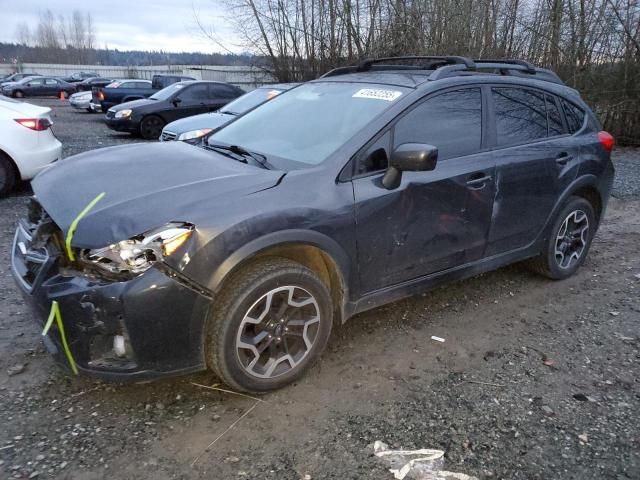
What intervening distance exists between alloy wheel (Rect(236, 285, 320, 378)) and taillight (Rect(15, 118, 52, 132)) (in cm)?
537

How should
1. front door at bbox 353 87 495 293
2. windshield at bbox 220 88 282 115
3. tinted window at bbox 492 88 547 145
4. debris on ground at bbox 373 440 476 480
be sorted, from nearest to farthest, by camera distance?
debris on ground at bbox 373 440 476 480 < front door at bbox 353 87 495 293 < tinted window at bbox 492 88 547 145 < windshield at bbox 220 88 282 115

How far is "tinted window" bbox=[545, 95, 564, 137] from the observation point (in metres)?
4.15

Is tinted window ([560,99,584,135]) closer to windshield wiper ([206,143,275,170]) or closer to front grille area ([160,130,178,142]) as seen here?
windshield wiper ([206,143,275,170])

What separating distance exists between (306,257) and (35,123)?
5.30m

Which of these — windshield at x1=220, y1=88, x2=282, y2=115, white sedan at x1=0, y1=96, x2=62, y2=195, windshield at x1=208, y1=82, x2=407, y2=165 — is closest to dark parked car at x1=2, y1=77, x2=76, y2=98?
windshield at x1=220, y1=88, x2=282, y2=115

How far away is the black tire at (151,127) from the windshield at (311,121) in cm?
1000

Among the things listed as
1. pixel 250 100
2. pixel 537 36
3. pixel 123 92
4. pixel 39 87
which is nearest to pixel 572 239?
pixel 250 100

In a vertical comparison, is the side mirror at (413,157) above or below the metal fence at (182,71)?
below

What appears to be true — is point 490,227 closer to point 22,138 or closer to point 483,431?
point 483,431

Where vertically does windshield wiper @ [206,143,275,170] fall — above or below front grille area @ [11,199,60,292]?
above

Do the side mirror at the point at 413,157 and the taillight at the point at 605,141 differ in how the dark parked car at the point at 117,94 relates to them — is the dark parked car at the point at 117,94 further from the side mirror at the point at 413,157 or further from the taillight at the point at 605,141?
the side mirror at the point at 413,157

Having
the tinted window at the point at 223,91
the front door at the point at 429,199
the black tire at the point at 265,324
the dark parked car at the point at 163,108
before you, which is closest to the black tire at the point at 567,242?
the front door at the point at 429,199

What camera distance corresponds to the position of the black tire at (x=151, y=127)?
1301 cm

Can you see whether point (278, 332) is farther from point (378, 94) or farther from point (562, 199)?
point (562, 199)
